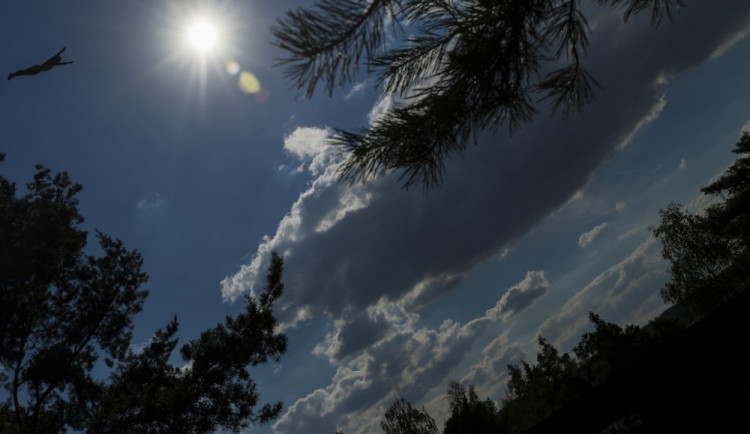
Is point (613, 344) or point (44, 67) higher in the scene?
point (44, 67)

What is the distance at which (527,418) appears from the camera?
38.2 metres

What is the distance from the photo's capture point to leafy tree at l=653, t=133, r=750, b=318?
2427 cm

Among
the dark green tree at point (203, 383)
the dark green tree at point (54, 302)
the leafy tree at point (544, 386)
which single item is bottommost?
the leafy tree at point (544, 386)

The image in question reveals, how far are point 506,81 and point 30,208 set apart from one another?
1387 centimetres

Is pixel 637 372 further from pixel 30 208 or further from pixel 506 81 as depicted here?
pixel 30 208

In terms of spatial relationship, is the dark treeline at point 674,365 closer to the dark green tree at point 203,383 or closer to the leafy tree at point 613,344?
the leafy tree at point 613,344

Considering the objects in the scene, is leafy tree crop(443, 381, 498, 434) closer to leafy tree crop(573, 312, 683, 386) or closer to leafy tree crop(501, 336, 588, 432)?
leafy tree crop(501, 336, 588, 432)

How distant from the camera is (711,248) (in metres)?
29.0

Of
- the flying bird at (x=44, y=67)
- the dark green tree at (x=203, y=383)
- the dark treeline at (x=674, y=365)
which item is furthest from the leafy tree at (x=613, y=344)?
the flying bird at (x=44, y=67)

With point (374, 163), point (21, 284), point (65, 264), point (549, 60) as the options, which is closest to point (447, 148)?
point (374, 163)

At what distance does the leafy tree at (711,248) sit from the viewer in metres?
24.3

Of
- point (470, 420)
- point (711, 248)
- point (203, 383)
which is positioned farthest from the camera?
point (711, 248)

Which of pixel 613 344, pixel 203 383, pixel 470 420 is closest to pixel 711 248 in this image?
pixel 613 344

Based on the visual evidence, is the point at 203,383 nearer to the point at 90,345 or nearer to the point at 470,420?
the point at 90,345
